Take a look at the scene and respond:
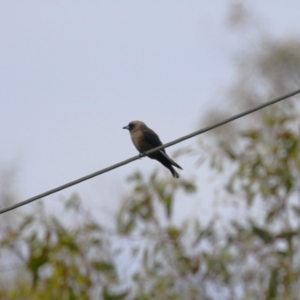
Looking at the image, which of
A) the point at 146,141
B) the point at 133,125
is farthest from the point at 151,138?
the point at 133,125

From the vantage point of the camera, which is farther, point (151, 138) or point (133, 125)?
point (133, 125)

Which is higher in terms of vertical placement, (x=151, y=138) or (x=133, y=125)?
(x=133, y=125)

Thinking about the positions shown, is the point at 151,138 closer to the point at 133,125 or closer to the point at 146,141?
the point at 146,141

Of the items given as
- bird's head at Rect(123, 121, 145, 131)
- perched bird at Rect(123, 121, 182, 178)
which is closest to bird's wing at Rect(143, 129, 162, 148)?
perched bird at Rect(123, 121, 182, 178)

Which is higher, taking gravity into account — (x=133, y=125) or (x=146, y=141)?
(x=133, y=125)

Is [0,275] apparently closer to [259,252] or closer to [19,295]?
[19,295]

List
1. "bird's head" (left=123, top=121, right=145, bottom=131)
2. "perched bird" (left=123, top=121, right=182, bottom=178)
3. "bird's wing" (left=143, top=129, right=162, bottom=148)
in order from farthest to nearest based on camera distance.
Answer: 1. "bird's head" (left=123, top=121, right=145, bottom=131)
2. "bird's wing" (left=143, top=129, right=162, bottom=148)
3. "perched bird" (left=123, top=121, right=182, bottom=178)

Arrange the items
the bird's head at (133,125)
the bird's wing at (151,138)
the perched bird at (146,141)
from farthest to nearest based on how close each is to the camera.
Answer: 1. the bird's head at (133,125)
2. the bird's wing at (151,138)
3. the perched bird at (146,141)

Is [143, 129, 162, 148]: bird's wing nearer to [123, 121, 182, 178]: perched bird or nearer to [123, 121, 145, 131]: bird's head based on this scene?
[123, 121, 182, 178]: perched bird

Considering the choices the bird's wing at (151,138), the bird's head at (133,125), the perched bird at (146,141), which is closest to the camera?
the perched bird at (146,141)

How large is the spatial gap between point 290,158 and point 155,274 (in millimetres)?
1851

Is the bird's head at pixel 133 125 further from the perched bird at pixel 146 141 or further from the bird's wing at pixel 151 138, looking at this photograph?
the bird's wing at pixel 151 138

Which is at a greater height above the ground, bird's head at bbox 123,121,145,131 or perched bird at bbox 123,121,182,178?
bird's head at bbox 123,121,145,131

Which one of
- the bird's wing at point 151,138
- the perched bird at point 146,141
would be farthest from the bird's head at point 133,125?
the bird's wing at point 151,138
